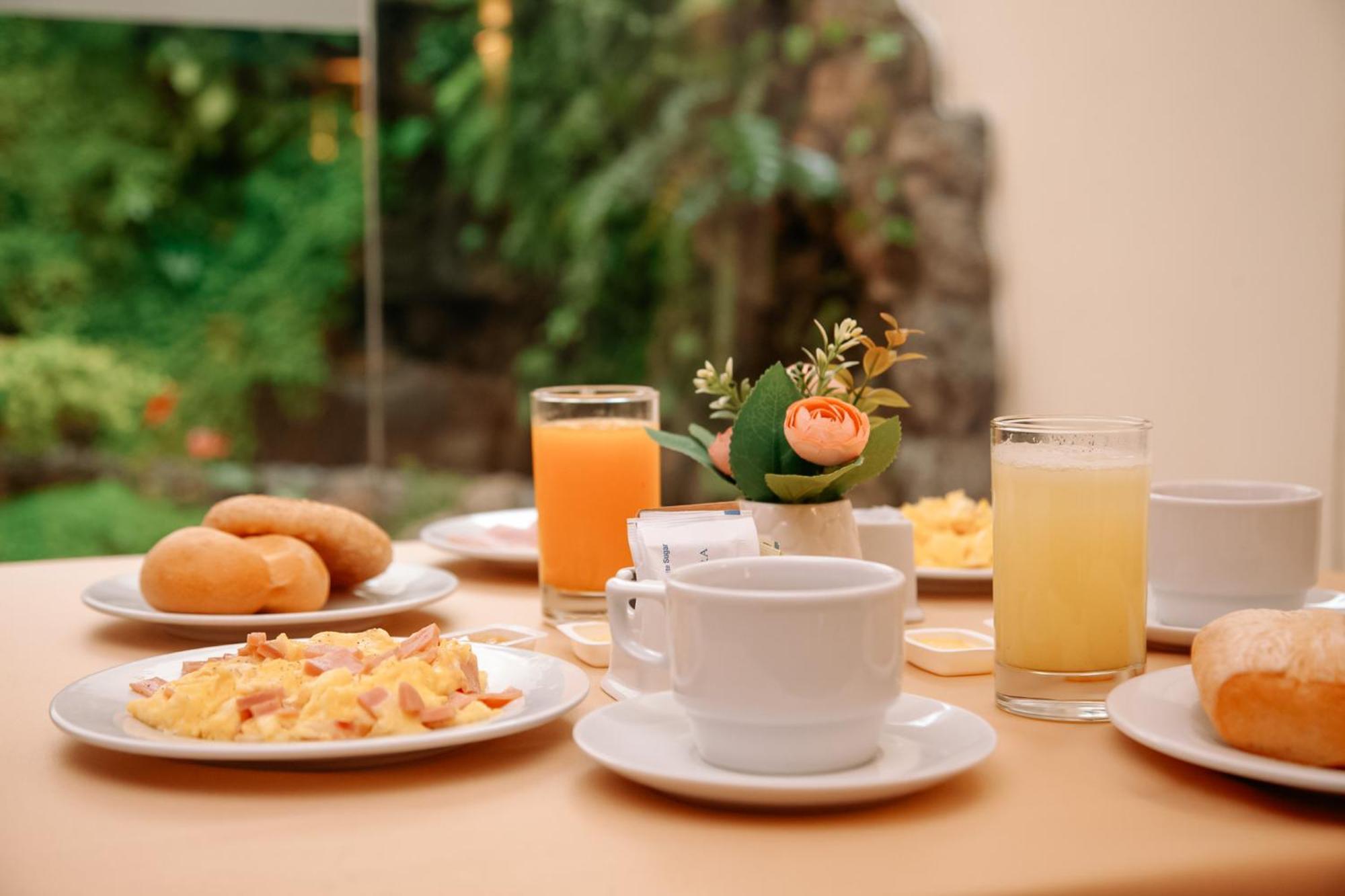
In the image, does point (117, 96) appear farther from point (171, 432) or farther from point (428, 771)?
point (428, 771)

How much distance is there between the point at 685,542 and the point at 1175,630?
1.42 feet

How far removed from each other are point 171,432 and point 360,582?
3782 mm

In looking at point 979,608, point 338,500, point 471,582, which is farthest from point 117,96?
point 979,608

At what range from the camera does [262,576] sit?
1115mm

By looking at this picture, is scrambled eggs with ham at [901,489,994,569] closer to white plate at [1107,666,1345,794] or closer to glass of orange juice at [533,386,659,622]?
glass of orange juice at [533,386,659,622]

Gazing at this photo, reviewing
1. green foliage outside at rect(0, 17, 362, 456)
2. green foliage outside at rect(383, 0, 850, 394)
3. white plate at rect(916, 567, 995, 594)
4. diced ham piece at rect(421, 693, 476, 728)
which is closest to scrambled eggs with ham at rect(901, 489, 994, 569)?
white plate at rect(916, 567, 995, 594)

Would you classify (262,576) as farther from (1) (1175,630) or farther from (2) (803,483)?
(1) (1175,630)

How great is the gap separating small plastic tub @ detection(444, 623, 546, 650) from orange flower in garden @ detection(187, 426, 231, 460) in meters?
3.91

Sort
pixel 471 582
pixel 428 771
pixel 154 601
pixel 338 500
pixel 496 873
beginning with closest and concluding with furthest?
1. pixel 496 873
2. pixel 428 771
3. pixel 154 601
4. pixel 471 582
5. pixel 338 500

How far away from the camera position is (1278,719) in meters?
0.71

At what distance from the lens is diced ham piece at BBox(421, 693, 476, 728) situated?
0.76 m

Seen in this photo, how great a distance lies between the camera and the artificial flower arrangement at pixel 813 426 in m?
1.00

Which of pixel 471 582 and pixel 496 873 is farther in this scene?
pixel 471 582

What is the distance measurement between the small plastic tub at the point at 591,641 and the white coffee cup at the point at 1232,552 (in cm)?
45
